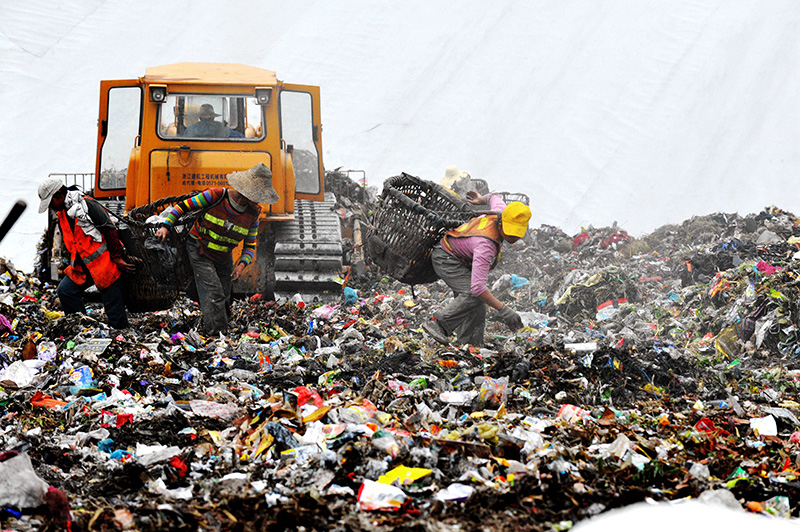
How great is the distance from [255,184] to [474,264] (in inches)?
75.7

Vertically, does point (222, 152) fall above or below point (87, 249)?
above

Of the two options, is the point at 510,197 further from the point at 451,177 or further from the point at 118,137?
the point at 118,137

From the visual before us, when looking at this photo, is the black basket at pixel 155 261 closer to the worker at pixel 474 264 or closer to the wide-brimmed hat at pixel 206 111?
the wide-brimmed hat at pixel 206 111

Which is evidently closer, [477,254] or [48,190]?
[48,190]

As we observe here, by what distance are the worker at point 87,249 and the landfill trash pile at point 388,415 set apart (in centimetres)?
22

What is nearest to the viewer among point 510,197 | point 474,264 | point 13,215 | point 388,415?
point 388,415

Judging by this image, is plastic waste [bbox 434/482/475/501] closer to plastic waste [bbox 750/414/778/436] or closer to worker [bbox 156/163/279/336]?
plastic waste [bbox 750/414/778/436]

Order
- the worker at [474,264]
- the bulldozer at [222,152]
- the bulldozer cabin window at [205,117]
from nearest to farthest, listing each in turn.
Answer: the worker at [474,264], the bulldozer at [222,152], the bulldozer cabin window at [205,117]

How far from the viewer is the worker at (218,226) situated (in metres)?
6.29

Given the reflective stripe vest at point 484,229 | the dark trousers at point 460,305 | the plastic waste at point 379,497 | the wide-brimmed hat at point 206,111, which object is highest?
the wide-brimmed hat at point 206,111

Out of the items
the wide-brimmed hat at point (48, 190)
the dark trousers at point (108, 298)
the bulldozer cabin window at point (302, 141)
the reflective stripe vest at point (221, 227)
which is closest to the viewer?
the wide-brimmed hat at point (48, 190)

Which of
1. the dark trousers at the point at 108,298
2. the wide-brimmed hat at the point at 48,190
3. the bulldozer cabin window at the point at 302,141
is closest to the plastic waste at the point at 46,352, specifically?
the dark trousers at the point at 108,298

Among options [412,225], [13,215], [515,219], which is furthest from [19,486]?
[412,225]

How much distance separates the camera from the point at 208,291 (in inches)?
254
